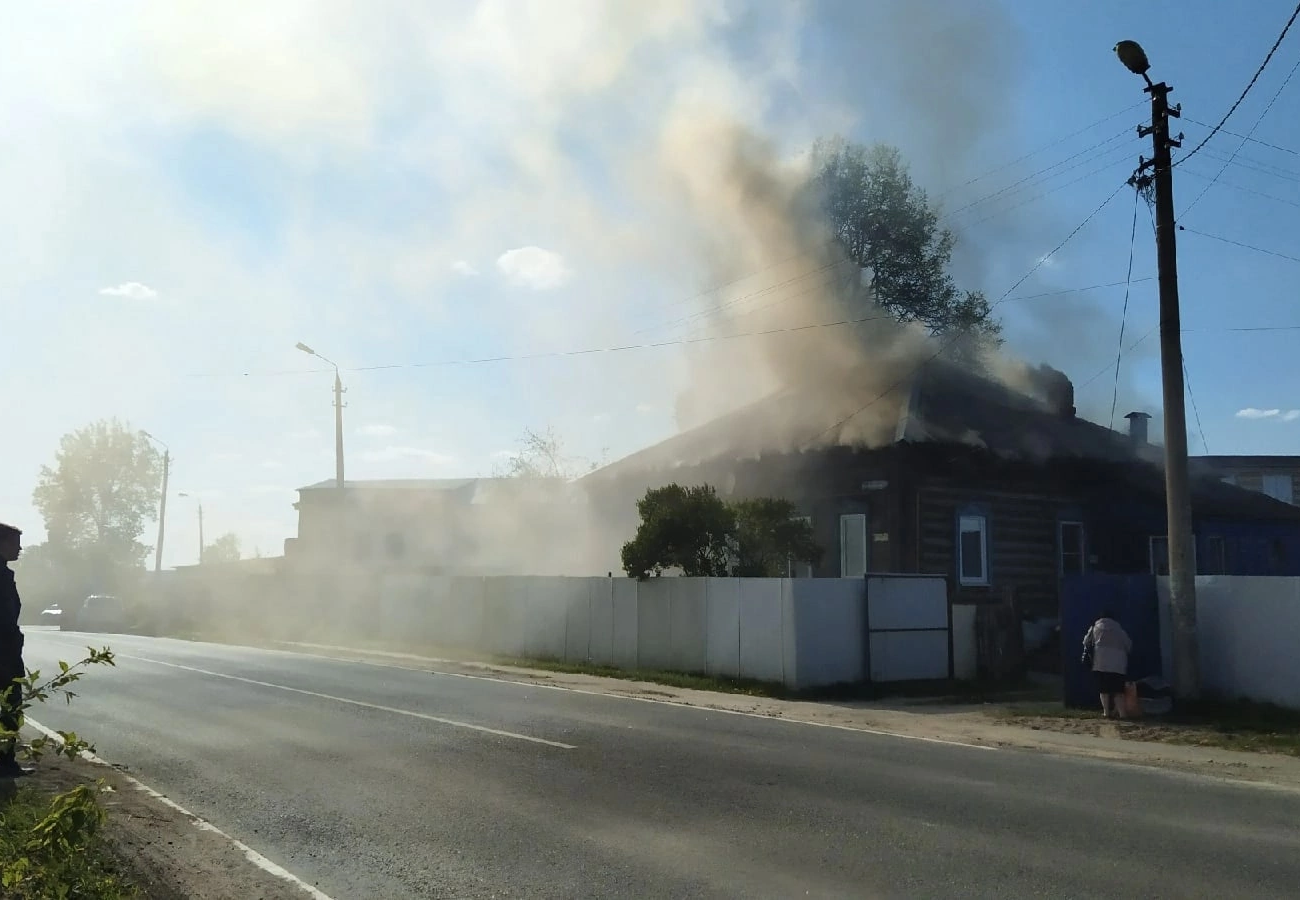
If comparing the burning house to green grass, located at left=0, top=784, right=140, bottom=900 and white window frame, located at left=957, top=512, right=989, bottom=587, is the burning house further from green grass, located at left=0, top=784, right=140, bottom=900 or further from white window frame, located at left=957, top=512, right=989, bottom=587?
green grass, located at left=0, top=784, right=140, bottom=900

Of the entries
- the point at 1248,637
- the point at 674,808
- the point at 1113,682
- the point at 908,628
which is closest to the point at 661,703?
the point at 908,628

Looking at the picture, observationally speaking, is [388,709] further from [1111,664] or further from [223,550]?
[223,550]

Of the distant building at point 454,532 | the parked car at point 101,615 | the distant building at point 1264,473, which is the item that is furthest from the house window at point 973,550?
the distant building at point 1264,473

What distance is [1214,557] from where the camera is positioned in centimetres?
2642

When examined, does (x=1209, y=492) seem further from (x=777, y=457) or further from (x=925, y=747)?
(x=925, y=747)

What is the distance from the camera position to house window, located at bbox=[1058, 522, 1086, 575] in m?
24.8

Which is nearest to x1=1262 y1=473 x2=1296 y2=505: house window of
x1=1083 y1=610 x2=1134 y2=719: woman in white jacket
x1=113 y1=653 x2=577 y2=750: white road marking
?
x1=1083 y1=610 x2=1134 y2=719: woman in white jacket

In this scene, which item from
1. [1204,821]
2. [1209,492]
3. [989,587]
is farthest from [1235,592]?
[1209,492]

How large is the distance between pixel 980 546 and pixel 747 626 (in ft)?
24.8

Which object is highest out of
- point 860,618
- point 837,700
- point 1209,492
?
point 1209,492

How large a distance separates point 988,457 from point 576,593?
9199 mm

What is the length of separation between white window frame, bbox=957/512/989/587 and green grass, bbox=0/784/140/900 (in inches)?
743

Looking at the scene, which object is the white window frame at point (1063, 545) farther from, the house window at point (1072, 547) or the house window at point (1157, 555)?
the house window at point (1157, 555)

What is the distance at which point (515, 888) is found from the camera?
593 centimetres
